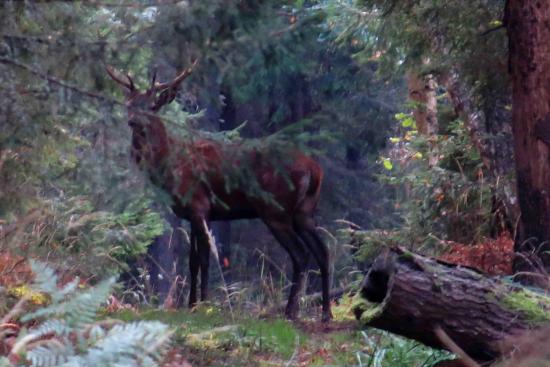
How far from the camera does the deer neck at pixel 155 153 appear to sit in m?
6.38

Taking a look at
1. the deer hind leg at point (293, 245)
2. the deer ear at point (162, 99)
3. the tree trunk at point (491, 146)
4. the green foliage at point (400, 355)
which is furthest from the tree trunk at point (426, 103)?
the green foliage at point (400, 355)

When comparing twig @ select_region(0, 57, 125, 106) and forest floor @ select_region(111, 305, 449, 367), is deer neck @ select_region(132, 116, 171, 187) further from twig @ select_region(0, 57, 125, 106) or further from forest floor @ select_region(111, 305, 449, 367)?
forest floor @ select_region(111, 305, 449, 367)

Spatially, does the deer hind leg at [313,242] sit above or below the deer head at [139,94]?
below

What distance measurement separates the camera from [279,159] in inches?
246

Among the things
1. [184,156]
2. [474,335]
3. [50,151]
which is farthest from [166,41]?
[474,335]

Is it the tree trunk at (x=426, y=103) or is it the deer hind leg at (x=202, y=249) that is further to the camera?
the tree trunk at (x=426, y=103)

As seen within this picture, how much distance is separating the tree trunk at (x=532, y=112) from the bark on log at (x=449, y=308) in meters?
2.43

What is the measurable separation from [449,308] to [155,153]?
258cm

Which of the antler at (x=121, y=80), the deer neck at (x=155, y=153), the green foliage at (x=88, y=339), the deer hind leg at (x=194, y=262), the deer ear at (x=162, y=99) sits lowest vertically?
the deer hind leg at (x=194, y=262)

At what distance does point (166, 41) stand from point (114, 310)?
13.2 ft

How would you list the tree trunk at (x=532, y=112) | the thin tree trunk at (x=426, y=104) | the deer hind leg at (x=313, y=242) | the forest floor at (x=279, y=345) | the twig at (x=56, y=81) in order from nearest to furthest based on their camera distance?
the twig at (x=56, y=81)
the forest floor at (x=279, y=345)
the tree trunk at (x=532, y=112)
the deer hind leg at (x=313, y=242)
the thin tree trunk at (x=426, y=104)

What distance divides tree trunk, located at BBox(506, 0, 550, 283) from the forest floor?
1.72m

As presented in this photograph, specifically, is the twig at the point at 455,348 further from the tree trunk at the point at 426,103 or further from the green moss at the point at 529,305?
the tree trunk at the point at 426,103

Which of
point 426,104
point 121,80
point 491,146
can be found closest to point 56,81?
point 121,80
